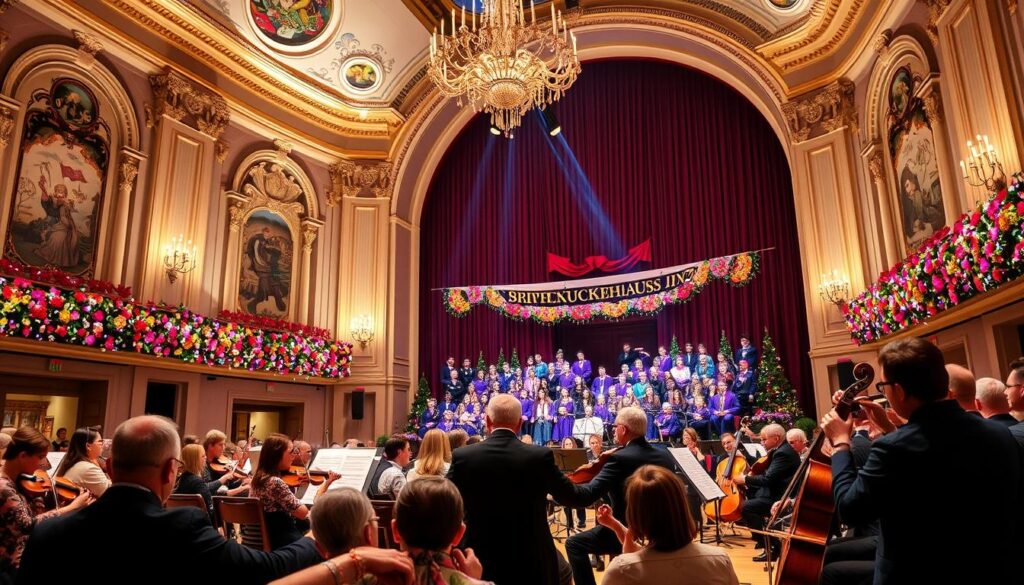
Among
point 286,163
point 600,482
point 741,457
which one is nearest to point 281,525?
point 600,482

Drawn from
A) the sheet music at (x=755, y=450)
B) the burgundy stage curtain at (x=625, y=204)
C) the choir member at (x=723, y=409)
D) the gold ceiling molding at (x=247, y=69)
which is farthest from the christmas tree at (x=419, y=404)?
the sheet music at (x=755, y=450)

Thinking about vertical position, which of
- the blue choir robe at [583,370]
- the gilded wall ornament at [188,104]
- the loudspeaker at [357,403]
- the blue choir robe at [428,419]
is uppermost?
the gilded wall ornament at [188,104]

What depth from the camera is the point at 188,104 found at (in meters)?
11.9

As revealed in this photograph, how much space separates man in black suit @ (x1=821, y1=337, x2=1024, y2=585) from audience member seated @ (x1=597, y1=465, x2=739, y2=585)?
487 mm

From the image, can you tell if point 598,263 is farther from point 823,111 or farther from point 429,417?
point 823,111

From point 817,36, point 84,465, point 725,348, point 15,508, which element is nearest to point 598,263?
point 725,348

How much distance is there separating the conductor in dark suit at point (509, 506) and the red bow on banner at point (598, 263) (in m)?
12.5

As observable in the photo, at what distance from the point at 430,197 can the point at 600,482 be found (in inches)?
575

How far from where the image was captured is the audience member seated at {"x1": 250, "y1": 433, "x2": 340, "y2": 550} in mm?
3684

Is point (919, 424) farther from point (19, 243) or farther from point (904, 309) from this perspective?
point (19, 243)

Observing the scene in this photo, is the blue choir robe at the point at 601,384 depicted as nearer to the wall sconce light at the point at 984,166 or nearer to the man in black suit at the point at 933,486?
the wall sconce light at the point at 984,166

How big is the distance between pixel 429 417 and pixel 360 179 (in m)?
5.79

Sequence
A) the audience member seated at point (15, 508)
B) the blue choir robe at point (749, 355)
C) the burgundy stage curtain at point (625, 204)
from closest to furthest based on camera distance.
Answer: the audience member seated at point (15, 508)
the blue choir robe at point (749, 355)
the burgundy stage curtain at point (625, 204)

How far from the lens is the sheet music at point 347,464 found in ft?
14.8
